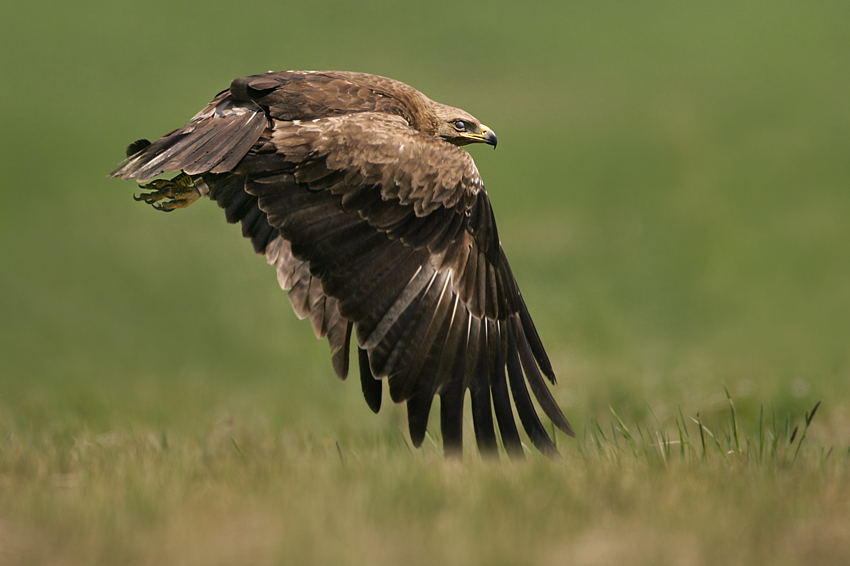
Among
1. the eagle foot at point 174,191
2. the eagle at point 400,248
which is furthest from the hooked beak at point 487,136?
the eagle foot at point 174,191

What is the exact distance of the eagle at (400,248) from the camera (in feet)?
15.5

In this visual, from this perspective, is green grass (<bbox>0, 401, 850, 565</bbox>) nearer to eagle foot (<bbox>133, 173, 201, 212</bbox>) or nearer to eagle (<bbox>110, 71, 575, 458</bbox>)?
eagle (<bbox>110, 71, 575, 458</bbox>)

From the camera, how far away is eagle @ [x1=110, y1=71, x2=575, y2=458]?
4.73 m

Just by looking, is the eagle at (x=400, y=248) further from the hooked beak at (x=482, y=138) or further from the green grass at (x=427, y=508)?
the hooked beak at (x=482, y=138)

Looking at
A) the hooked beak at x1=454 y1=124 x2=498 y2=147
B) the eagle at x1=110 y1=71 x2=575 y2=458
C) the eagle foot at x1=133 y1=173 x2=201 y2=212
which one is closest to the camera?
the eagle at x1=110 y1=71 x2=575 y2=458

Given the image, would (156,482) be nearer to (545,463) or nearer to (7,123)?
(545,463)

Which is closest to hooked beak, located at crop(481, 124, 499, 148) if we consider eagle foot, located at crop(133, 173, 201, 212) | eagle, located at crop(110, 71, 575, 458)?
eagle, located at crop(110, 71, 575, 458)

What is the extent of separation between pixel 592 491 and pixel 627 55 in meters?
18.6

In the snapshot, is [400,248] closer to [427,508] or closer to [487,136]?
[427,508]

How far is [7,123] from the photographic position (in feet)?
55.4

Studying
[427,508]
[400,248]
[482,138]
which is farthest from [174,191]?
[427,508]

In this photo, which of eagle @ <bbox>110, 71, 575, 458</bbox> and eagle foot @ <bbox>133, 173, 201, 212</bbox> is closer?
eagle @ <bbox>110, 71, 575, 458</bbox>

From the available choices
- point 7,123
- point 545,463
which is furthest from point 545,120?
point 545,463

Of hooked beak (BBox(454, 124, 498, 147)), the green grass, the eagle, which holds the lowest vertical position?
the green grass
